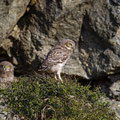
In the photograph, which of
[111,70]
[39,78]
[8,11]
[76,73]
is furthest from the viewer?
[76,73]

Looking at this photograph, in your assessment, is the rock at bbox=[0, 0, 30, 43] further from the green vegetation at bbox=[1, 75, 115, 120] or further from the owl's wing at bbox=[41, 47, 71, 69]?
the green vegetation at bbox=[1, 75, 115, 120]

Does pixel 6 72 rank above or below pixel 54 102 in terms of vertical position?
below

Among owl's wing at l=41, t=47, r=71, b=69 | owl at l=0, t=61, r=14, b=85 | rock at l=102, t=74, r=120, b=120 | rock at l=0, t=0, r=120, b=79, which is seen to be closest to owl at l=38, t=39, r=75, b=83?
owl's wing at l=41, t=47, r=71, b=69

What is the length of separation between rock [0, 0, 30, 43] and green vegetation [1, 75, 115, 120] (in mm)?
2666

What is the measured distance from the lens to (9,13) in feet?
24.7

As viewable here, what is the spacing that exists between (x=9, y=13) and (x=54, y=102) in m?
3.54

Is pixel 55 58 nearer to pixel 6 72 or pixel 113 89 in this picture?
pixel 6 72

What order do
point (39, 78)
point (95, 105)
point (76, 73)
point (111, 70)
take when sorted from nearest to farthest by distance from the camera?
point (95, 105)
point (39, 78)
point (111, 70)
point (76, 73)

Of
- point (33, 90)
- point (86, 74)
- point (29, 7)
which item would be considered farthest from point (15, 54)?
point (33, 90)

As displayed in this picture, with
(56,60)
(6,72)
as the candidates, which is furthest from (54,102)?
(6,72)

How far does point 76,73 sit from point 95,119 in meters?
3.61

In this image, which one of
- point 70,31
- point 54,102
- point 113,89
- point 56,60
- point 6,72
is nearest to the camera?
point 54,102

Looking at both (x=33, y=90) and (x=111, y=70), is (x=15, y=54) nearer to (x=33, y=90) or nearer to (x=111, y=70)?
(x=111, y=70)

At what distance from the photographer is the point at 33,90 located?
17.3 feet
